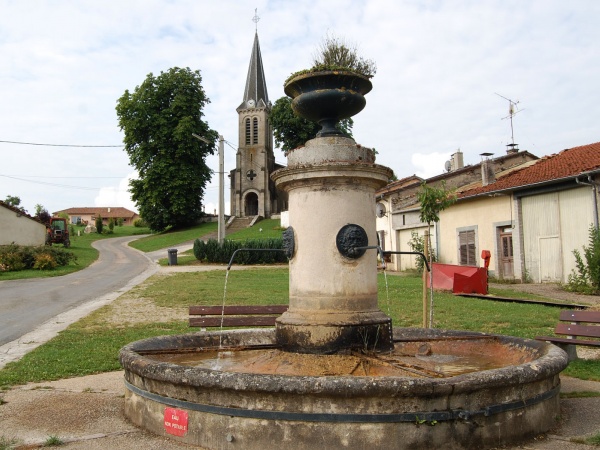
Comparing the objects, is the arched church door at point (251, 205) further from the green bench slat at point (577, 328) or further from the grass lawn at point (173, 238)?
the green bench slat at point (577, 328)

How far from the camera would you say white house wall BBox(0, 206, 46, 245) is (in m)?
33.2

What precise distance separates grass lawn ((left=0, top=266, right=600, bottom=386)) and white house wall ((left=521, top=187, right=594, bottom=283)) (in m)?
4.74

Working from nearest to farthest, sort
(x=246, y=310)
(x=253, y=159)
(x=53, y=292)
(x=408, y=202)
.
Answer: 1. (x=246, y=310)
2. (x=53, y=292)
3. (x=408, y=202)
4. (x=253, y=159)

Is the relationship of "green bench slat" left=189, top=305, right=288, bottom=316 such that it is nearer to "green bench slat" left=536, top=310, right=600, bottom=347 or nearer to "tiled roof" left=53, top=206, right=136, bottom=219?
"green bench slat" left=536, top=310, right=600, bottom=347

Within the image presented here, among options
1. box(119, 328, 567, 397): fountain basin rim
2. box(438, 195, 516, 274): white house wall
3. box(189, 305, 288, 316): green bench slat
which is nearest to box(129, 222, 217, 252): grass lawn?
box(438, 195, 516, 274): white house wall

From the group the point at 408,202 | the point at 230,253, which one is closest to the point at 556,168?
the point at 408,202

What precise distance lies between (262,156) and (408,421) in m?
60.0

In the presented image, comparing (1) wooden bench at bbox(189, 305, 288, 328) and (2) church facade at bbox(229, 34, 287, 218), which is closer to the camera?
(1) wooden bench at bbox(189, 305, 288, 328)

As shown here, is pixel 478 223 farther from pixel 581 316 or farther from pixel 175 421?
pixel 175 421

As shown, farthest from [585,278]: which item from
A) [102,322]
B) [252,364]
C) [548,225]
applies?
[252,364]

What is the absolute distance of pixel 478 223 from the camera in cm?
2408

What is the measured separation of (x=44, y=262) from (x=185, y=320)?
1831 centimetres

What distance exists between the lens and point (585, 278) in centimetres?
1761

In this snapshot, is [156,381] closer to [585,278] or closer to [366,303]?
[366,303]
